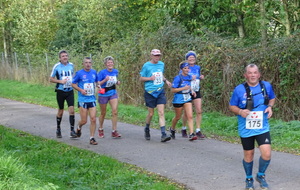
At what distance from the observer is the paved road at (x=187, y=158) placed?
7465 millimetres

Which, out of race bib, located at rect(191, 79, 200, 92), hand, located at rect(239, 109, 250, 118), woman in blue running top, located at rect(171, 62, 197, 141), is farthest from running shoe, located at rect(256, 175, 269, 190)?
race bib, located at rect(191, 79, 200, 92)

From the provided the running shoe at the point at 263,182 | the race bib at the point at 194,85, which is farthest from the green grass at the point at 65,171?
the race bib at the point at 194,85

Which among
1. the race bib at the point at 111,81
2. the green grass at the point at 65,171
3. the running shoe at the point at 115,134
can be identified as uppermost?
the race bib at the point at 111,81

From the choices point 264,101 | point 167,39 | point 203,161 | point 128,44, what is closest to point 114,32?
point 128,44

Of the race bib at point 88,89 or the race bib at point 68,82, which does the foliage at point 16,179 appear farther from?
the race bib at point 68,82

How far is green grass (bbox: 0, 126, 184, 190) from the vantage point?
Answer: 6.53 meters

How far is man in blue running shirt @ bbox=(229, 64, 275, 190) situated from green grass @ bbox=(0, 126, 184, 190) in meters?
1.15

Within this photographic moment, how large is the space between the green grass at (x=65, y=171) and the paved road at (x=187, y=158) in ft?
1.40

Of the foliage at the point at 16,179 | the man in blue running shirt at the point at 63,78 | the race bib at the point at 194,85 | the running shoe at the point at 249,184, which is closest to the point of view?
the foliage at the point at 16,179

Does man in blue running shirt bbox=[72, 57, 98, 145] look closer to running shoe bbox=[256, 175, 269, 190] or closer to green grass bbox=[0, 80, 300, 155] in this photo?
green grass bbox=[0, 80, 300, 155]

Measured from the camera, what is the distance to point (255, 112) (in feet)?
22.3

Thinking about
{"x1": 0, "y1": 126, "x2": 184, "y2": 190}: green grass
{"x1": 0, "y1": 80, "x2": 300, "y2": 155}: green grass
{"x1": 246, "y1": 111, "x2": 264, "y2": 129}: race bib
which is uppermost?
{"x1": 246, "y1": 111, "x2": 264, "y2": 129}: race bib

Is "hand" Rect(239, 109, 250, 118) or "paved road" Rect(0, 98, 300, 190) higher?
"hand" Rect(239, 109, 250, 118)

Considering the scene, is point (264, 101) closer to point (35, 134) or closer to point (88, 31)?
point (35, 134)
